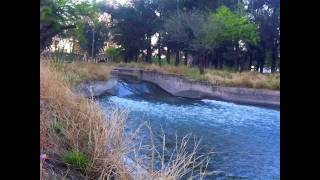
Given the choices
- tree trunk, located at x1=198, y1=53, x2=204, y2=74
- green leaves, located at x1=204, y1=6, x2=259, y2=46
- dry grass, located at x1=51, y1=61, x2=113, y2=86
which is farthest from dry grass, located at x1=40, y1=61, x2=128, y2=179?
tree trunk, located at x1=198, y1=53, x2=204, y2=74

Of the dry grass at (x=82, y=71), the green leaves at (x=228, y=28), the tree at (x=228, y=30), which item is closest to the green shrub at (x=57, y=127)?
the dry grass at (x=82, y=71)

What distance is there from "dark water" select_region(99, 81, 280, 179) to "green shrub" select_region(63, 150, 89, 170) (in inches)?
19.9

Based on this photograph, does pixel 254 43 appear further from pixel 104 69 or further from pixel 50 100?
pixel 50 100

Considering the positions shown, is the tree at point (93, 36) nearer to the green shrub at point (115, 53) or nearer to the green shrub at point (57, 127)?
the green shrub at point (115, 53)

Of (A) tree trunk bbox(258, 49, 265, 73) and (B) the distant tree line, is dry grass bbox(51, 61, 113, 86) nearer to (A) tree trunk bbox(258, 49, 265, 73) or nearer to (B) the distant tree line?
(B) the distant tree line

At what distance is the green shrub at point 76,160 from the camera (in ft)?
7.01

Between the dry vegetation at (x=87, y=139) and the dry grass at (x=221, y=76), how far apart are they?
3777 millimetres

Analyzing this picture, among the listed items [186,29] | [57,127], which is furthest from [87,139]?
[186,29]

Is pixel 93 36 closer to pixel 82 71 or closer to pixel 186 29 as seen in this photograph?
pixel 82 71

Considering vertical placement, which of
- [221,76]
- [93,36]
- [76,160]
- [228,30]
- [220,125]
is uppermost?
[228,30]

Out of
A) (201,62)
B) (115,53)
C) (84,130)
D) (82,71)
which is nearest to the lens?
(84,130)

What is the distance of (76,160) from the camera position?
2.15 m

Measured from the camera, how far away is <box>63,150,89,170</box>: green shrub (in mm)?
2138

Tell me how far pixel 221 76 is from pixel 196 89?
1.98 ft
